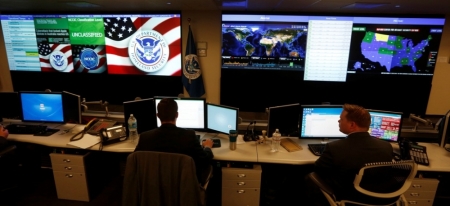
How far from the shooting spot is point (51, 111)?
2836mm

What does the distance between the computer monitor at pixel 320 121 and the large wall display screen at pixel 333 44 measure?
7.14 ft

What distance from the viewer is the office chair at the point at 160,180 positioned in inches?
60.9

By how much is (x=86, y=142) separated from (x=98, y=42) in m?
2.81

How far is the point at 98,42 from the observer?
4.62 m

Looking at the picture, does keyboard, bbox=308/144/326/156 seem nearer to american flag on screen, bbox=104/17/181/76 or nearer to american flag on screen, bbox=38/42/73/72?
american flag on screen, bbox=104/17/181/76

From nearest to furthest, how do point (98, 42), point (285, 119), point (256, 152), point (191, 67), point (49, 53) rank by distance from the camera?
point (256, 152) < point (285, 119) < point (191, 67) < point (98, 42) < point (49, 53)

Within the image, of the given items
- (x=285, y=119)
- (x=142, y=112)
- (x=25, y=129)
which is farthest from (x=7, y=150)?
(x=285, y=119)

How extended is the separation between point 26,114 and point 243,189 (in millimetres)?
2585

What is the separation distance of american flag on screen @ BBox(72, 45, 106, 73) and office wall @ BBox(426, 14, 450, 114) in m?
6.05

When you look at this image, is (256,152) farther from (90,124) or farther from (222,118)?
(90,124)

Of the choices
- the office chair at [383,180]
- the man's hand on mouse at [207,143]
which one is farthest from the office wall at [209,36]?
the office chair at [383,180]

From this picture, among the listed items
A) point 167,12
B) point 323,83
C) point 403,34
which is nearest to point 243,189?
point 323,83

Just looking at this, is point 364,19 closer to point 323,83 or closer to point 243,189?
point 323,83

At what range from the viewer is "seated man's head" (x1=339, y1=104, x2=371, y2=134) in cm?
176
